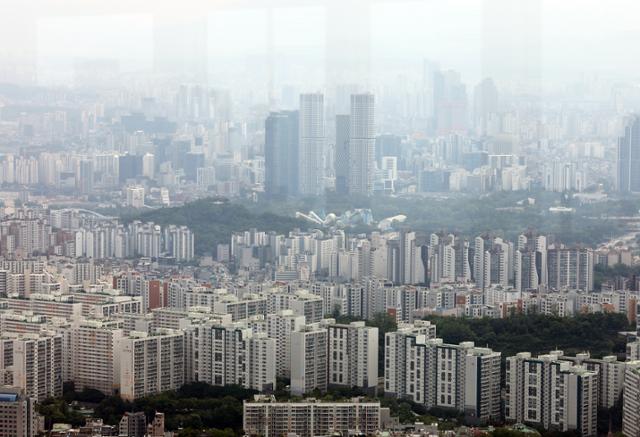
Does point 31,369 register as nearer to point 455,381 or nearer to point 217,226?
point 455,381

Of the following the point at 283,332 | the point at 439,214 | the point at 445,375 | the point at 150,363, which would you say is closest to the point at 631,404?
the point at 445,375

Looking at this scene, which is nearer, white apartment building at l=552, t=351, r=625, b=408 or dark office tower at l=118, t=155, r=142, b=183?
white apartment building at l=552, t=351, r=625, b=408

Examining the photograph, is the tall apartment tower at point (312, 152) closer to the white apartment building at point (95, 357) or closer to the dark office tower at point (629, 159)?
the dark office tower at point (629, 159)

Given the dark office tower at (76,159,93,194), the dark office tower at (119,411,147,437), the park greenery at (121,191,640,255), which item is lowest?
the dark office tower at (119,411,147,437)

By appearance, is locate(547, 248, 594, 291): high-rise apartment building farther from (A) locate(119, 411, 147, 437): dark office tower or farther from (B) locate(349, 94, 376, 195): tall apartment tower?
(A) locate(119, 411, 147, 437): dark office tower

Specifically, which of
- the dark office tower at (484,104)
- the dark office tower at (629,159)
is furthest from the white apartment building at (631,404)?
the dark office tower at (484,104)

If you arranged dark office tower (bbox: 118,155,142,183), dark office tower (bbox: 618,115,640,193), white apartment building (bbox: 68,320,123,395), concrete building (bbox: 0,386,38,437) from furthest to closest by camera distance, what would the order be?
1. dark office tower (bbox: 118,155,142,183)
2. dark office tower (bbox: 618,115,640,193)
3. white apartment building (bbox: 68,320,123,395)
4. concrete building (bbox: 0,386,38,437)

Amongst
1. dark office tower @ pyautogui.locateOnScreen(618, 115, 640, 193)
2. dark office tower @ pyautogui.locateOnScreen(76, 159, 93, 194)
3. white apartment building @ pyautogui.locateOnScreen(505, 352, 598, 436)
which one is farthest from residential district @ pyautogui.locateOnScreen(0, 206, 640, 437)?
dark office tower @ pyautogui.locateOnScreen(618, 115, 640, 193)
